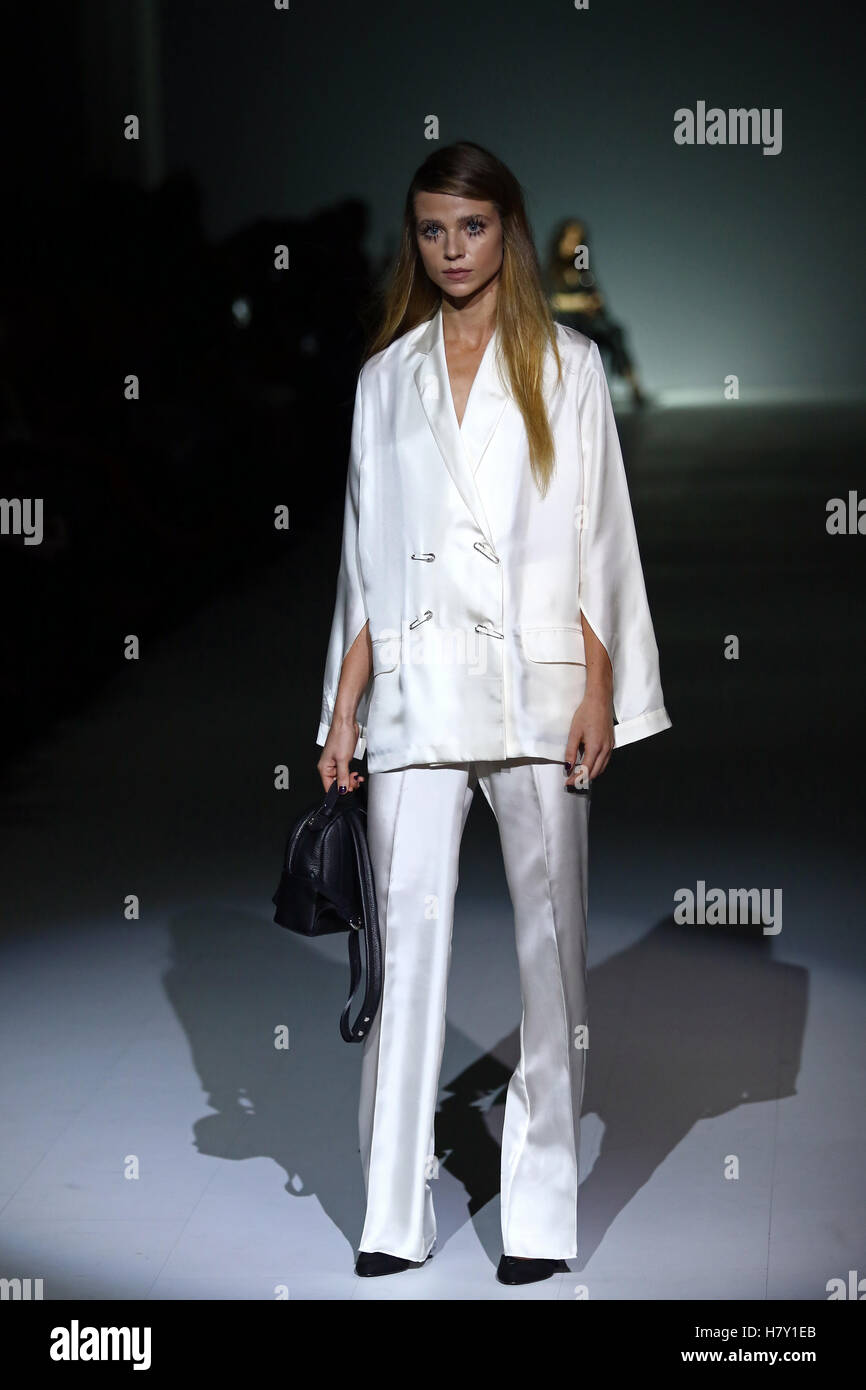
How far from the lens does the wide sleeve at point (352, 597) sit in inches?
95.5

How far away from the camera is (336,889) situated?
237 cm

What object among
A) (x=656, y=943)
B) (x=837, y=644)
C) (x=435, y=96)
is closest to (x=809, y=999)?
(x=656, y=943)

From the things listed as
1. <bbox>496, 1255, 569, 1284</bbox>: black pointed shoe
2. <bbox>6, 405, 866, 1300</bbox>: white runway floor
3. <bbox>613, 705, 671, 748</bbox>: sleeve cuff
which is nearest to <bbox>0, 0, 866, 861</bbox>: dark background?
<bbox>6, 405, 866, 1300</bbox>: white runway floor

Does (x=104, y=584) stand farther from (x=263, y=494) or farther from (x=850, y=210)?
(x=850, y=210)

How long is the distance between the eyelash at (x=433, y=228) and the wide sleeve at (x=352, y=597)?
0.67ft

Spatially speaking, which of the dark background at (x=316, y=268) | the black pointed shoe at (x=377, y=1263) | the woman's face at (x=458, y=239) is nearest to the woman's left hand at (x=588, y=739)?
the woman's face at (x=458, y=239)

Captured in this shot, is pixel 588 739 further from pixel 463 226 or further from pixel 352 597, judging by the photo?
pixel 463 226

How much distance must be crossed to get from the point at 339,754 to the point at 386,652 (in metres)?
0.14

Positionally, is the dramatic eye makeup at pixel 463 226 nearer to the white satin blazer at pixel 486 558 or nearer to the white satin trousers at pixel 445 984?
the white satin blazer at pixel 486 558

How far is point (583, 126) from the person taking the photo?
322 inches

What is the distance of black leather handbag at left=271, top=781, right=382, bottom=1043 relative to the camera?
2367mm

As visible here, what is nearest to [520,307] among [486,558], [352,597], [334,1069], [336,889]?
[486,558]

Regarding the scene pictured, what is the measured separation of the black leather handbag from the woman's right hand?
0.04 metres

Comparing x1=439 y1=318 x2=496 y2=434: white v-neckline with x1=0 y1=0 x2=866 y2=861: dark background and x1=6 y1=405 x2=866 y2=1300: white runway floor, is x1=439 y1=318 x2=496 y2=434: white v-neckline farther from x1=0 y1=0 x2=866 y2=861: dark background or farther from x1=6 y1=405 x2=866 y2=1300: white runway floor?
x1=0 y1=0 x2=866 y2=861: dark background
